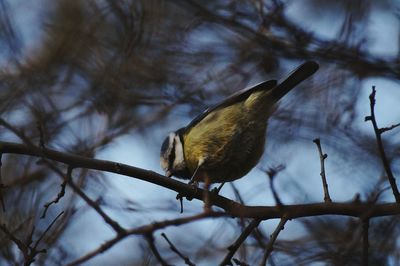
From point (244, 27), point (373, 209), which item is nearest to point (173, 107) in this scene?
point (244, 27)

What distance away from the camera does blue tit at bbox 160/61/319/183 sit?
4.00 m

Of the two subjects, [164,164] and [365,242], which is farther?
[164,164]

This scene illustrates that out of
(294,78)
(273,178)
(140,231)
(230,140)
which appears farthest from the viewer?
(230,140)

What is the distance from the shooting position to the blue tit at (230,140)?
3998 mm

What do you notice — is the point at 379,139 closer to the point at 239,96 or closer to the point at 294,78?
the point at 294,78

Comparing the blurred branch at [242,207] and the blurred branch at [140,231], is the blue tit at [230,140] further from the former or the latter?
the blurred branch at [140,231]

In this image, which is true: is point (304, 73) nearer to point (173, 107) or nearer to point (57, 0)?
point (173, 107)

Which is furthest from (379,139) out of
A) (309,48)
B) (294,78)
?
(309,48)

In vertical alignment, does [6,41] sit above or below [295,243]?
above

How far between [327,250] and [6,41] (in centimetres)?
303

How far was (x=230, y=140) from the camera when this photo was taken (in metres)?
4.01

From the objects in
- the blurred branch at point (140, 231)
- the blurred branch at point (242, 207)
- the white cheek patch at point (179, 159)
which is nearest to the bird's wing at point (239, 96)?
the white cheek patch at point (179, 159)

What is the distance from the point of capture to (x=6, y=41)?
484 cm

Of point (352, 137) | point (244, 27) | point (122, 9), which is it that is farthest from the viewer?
point (122, 9)
